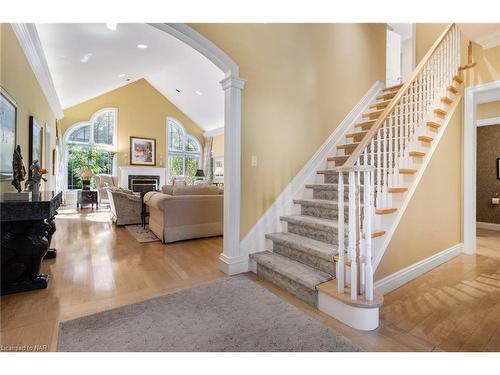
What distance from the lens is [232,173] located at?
2.69 m

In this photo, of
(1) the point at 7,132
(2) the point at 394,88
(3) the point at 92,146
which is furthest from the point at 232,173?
(3) the point at 92,146

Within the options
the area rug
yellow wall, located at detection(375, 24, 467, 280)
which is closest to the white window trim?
the area rug

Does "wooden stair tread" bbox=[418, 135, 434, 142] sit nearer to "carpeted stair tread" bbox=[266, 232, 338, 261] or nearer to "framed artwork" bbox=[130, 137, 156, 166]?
"carpeted stair tread" bbox=[266, 232, 338, 261]

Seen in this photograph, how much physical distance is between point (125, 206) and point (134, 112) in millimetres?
5544

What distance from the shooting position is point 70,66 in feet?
17.1

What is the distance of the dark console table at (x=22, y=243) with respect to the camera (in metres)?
2.12

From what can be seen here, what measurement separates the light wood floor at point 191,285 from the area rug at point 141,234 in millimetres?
271

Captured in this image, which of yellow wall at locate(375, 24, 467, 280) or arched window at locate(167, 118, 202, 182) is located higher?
arched window at locate(167, 118, 202, 182)

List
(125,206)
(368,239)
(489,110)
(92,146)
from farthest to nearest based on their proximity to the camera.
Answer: (92,146), (125,206), (489,110), (368,239)

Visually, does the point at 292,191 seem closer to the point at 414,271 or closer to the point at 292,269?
the point at 292,269

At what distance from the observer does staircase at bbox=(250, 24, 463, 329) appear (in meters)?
1.85

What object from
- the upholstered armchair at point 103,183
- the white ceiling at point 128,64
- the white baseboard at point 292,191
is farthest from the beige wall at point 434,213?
the upholstered armchair at point 103,183

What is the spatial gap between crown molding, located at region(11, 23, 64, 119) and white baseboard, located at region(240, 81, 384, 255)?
3445mm
